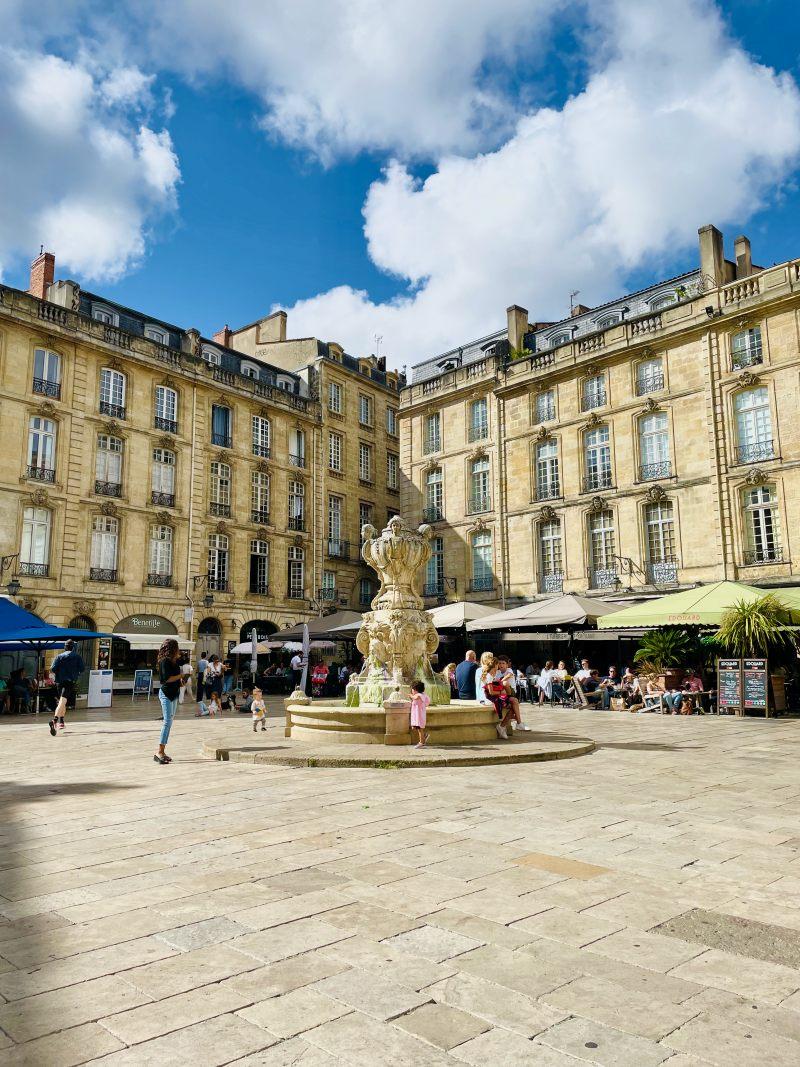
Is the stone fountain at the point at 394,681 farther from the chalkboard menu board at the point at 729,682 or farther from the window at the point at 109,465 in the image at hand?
the window at the point at 109,465

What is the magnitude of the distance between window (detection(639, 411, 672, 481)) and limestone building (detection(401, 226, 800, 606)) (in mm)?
48

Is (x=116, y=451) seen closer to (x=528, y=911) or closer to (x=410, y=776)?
(x=410, y=776)

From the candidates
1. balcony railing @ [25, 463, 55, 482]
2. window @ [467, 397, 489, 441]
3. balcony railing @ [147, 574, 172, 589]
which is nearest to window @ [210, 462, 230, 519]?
balcony railing @ [147, 574, 172, 589]

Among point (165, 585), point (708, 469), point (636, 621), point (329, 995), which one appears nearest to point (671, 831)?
point (329, 995)

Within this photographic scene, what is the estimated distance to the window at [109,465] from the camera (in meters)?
28.2

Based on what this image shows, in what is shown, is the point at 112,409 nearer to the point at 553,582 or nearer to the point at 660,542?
the point at 553,582

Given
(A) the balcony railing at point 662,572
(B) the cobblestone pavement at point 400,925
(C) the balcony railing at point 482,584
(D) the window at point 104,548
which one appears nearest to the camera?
(B) the cobblestone pavement at point 400,925

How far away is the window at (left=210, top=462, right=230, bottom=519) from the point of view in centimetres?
3209

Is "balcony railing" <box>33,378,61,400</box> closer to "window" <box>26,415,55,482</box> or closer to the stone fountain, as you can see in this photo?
"window" <box>26,415,55,482</box>

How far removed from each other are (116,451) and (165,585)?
5.42 meters

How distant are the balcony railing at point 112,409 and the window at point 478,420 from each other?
13.8 metres

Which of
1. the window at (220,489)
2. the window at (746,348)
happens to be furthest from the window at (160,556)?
the window at (746,348)

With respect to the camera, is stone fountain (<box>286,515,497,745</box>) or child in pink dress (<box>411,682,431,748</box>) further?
stone fountain (<box>286,515,497,745</box>)

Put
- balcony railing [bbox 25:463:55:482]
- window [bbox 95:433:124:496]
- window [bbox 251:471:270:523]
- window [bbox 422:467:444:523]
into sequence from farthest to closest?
window [bbox 251:471:270:523], window [bbox 422:467:444:523], window [bbox 95:433:124:496], balcony railing [bbox 25:463:55:482]
